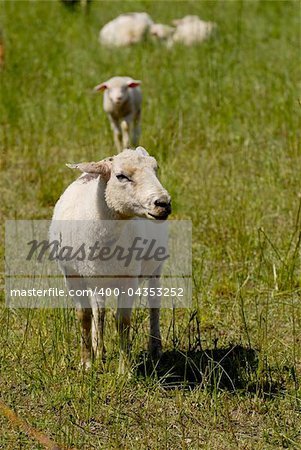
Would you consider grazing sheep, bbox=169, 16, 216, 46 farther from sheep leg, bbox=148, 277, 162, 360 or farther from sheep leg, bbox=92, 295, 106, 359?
sheep leg, bbox=92, 295, 106, 359

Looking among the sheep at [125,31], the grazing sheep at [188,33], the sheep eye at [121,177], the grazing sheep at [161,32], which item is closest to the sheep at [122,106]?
the grazing sheep at [161,32]

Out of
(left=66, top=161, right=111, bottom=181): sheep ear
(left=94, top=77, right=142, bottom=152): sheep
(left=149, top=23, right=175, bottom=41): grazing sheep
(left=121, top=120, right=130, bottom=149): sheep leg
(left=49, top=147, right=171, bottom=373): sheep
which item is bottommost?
(left=49, top=147, right=171, bottom=373): sheep

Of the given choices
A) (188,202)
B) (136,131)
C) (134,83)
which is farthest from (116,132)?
(188,202)

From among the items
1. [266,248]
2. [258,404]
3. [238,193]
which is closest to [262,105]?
[238,193]

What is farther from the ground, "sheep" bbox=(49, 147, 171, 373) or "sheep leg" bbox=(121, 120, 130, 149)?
"sheep leg" bbox=(121, 120, 130, 149)

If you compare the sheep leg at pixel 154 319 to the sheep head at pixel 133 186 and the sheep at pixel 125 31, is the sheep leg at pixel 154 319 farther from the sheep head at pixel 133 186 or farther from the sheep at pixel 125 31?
the sheep at pixel 125 31

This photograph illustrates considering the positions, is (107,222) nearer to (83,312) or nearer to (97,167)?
(97,167)

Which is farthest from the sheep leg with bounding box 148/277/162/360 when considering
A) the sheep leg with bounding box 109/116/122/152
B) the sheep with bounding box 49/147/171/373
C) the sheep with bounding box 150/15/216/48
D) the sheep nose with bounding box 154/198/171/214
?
the sheep with bounding box 150/15/216/48

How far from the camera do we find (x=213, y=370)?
441 centimetres

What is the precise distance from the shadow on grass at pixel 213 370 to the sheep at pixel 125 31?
7102mm

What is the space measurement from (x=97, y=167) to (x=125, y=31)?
7.54 meters

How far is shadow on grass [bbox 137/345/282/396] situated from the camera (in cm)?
454

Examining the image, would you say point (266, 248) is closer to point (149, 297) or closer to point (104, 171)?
point (149, 297)

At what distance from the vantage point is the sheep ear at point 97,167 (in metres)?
4.36
